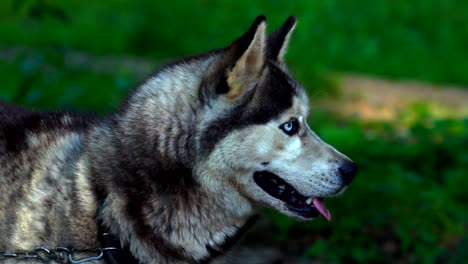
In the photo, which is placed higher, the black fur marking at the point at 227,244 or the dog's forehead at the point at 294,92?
the dog's forehead at the point at 294,92

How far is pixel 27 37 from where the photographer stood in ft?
34.1

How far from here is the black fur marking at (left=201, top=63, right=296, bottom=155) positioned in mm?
3664

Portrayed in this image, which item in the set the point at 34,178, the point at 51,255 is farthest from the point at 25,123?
the point at 51,255

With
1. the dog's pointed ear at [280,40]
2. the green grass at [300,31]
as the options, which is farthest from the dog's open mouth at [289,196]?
the green grass at [300,31]

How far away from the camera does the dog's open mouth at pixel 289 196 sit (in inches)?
148

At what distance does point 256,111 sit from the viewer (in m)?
3.69

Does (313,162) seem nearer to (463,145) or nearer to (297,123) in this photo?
(297,123)

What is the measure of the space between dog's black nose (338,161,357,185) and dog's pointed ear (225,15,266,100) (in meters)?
0.50

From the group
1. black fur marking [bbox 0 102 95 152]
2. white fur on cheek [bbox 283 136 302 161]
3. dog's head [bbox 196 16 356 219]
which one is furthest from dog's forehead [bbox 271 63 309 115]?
black fur marking [bbox 0 102 95 152]

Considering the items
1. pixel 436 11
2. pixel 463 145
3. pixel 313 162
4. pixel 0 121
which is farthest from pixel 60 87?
pixel 436 11

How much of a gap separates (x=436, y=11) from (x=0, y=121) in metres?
10.4

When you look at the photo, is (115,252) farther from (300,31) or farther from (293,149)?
(300,31)

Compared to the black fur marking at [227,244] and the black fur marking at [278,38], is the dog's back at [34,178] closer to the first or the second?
the black fur marking at [227,244]

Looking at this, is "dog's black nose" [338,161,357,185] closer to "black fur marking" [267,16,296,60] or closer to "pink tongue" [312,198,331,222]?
"pink tongue" [312,198,331,222]
